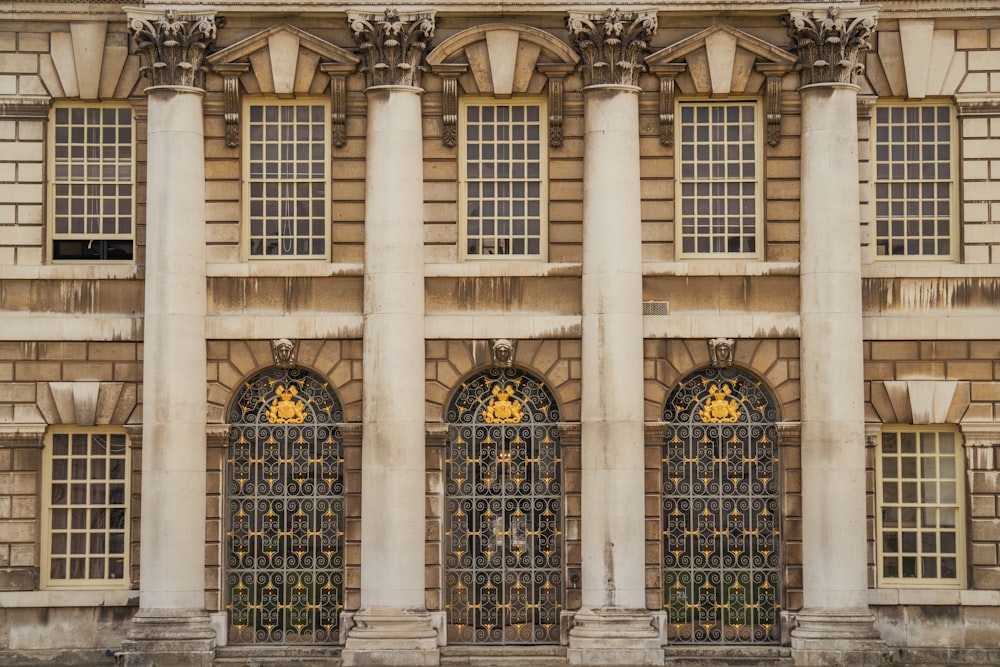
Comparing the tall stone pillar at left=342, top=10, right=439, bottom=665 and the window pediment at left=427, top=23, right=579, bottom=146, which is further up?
the window pediment at left=427, top=23, right=579, bottom=146

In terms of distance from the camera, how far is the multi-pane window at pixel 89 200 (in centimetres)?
2911

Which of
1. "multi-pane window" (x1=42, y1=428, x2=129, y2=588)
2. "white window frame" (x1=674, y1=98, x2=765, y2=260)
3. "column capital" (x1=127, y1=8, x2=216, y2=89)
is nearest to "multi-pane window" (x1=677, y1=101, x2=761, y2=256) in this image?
"white window frame" (x1=674, y1=98, x2=765, y2=260)

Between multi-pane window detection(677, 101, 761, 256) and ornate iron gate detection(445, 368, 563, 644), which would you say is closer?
ornate iron gate detection(445, 368, 563, 644)

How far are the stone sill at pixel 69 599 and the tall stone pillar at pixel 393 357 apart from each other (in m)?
3.87

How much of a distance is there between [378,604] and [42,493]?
6.03 m

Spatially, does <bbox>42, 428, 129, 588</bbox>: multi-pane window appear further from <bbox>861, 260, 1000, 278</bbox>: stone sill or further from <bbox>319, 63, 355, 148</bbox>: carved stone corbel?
<bbox>861, 260, 1000, 278</bbox>: stone sill

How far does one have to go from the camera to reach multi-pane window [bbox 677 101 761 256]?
28812 mm

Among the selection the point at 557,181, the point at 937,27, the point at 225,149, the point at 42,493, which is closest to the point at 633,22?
the point at 557,181

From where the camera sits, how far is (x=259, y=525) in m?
28.5

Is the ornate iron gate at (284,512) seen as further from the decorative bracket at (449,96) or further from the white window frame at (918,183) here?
the white window frame at (918,183)

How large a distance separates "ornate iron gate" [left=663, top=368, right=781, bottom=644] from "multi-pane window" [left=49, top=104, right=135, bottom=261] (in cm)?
984

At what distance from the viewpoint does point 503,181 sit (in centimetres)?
2883

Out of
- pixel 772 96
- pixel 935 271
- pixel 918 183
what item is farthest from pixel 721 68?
pixel 935 271

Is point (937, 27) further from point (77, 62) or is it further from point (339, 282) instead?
point (77, 62)
